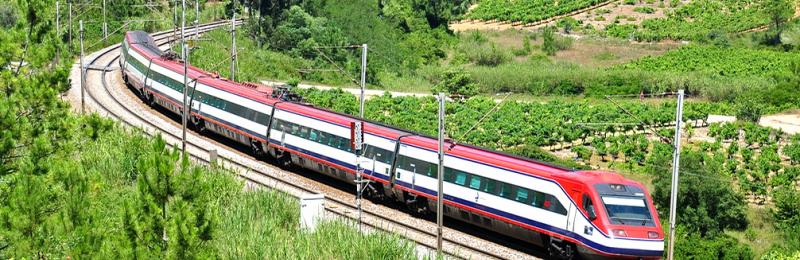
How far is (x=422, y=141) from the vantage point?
32000 millimetres

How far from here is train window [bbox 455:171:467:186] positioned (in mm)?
30016

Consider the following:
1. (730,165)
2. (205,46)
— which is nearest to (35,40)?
(730,165)

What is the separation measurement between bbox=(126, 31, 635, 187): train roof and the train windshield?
2.47ft

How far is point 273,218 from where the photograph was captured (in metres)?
28.0

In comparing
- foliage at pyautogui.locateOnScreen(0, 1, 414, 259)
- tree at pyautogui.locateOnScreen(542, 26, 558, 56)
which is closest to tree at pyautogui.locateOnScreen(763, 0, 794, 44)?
tree at pyautogui.locateOnScreen(542, 26, 558, 56)

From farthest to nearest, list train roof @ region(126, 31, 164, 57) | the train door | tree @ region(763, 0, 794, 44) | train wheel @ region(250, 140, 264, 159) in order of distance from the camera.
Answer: tree @ region(763, 0, 794, 44) → train roof @ region(126, 31, 164, 57) → train wheel @ region(250, 140, 264, 159) → the train door

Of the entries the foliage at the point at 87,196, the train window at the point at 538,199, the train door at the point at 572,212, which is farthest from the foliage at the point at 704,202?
the foliage at the point at 87,196

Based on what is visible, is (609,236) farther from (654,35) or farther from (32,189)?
(654,35)

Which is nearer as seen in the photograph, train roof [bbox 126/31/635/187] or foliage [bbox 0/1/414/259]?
foliage [bbox 0/1/414/259]

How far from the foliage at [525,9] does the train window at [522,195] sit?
10085cm

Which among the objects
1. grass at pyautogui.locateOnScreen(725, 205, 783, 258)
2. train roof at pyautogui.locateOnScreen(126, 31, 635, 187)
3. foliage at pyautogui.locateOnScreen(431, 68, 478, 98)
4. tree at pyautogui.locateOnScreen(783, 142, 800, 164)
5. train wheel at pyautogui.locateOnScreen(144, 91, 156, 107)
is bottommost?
grass at pyautogui.locateOnScreen(725, 205, 783, 258)

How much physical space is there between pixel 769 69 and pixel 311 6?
44.9 m

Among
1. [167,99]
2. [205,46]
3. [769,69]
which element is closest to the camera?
[167,99]

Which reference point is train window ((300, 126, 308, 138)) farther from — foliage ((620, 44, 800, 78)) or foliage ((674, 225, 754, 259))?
foliage ((620, 44, 800, 78))
